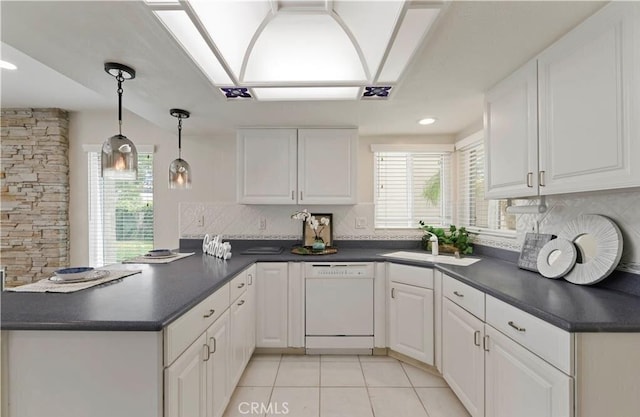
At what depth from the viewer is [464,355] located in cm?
174

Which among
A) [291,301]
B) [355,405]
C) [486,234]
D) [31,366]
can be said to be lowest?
[355,405]

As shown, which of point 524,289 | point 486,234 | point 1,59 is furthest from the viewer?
point 486,234

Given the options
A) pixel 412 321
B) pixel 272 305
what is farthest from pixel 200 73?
pixel 412 321

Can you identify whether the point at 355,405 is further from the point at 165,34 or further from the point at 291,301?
the point at 165,34

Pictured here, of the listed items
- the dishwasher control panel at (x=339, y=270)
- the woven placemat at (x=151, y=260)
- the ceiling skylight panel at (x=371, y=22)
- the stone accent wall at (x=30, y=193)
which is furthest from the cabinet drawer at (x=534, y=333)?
the stone accent wall at (x=30, y=193)

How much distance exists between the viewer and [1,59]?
2.01 meters

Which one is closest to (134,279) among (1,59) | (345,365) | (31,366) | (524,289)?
(31,366)

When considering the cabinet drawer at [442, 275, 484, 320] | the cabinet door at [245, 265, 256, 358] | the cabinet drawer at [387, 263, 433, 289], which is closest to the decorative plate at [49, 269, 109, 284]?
the cabinet door at [245, 265, 256, 358]

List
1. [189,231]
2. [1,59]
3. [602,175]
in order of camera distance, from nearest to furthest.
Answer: [602,175] < [1,59] < [189,231]

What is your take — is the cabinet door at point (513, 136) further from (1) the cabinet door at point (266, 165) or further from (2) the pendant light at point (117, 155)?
(2) the pendant light at point (117, 155)

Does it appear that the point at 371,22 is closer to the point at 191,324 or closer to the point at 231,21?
the point at 231,21

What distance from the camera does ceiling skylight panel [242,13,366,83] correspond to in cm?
153

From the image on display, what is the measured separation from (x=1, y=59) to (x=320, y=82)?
228 centimetres

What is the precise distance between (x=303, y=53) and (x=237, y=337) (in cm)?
188
